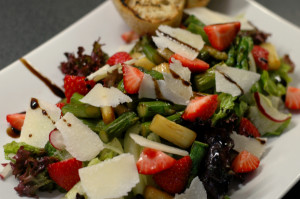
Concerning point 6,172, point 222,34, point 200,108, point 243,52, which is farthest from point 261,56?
point 6,172

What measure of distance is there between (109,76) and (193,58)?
0.52m

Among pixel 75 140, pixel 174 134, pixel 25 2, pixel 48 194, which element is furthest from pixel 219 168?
pixel 25 2

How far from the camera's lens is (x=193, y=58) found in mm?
2406

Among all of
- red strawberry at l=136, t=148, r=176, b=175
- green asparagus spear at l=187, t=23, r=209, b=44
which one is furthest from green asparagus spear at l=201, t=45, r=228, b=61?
red strawberry at l=136, t=148, r=176, b=175

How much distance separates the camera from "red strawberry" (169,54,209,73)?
237cm

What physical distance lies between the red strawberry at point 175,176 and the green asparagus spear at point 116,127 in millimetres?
296

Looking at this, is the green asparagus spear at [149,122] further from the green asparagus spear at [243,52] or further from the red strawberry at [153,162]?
the green asparagus spear at [243,52]

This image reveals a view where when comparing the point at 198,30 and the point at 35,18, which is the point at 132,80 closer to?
the point at 198,30

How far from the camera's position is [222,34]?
2604 mm

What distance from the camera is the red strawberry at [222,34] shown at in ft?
8.54

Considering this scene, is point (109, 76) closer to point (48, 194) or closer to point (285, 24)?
point (48, 194)

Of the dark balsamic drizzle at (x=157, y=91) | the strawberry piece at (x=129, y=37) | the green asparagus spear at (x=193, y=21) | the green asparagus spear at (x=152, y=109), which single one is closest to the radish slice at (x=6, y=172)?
→ the green asparagus spear at (x=152, y=109)

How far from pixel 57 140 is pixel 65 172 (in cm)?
17

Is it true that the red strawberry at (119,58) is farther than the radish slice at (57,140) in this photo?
Yes
